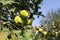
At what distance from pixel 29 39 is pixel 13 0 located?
0.39m

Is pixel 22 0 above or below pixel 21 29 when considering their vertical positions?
above

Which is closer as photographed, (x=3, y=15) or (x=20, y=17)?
(x=20, y=17)

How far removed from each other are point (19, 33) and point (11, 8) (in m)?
0.37

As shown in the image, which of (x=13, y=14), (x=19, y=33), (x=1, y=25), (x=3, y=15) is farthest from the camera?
(x=3, y=15)

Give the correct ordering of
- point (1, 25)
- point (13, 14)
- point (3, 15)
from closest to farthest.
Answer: point (1, 25) < point (13, 14) < point (3, 15)

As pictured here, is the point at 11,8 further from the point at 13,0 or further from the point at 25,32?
the point at 25,32

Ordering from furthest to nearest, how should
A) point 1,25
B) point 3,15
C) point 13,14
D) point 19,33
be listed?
point 3,15 < point 13,14 < point 1,25 < point 19,33

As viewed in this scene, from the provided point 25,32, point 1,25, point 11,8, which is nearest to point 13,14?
point 11,8

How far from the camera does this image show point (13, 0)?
6.33ft

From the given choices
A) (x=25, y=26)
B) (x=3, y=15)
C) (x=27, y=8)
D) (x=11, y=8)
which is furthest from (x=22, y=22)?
(x=3, y=15)

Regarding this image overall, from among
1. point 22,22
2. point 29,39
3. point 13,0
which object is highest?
point 13,0

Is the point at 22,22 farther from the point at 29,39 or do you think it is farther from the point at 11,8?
the point at 11,8

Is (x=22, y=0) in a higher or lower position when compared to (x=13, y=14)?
higher

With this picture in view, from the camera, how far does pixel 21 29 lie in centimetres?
173
